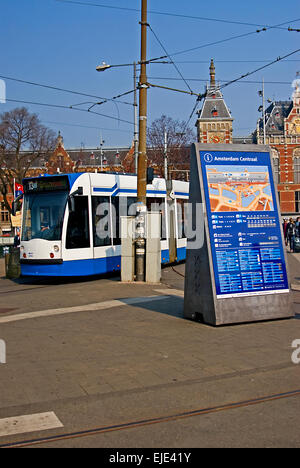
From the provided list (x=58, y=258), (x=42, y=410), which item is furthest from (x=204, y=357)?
(x=58, y=258)

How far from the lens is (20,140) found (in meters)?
52.4

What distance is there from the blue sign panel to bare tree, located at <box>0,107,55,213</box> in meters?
43.4

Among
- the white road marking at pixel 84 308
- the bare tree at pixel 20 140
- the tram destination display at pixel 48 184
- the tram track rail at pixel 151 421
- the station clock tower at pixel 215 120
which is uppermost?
the station clock tower at pixel 215 120

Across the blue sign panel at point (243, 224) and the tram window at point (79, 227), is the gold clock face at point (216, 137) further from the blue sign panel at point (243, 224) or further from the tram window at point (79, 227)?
the blue sign panel at point (243, 224)

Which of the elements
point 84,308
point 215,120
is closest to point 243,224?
point 84,308

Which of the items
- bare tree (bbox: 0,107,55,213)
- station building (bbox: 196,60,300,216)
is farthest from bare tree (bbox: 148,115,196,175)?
station building (bbox: 196,60,300,216)

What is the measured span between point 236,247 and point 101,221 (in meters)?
7.15

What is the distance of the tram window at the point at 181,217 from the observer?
19.8m

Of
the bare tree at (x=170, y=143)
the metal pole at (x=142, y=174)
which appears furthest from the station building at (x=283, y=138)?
the metal pole at (x=142, y=174)

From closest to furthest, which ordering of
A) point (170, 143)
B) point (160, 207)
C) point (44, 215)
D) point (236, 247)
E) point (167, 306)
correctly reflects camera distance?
point (236, 247) → point (167, 306) → point (44, 215) → point (160, 207) → point (170, 143)

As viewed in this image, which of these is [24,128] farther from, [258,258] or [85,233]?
[258,258]

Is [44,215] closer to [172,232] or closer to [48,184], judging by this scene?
[48,184]

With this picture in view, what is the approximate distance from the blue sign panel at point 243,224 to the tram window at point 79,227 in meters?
6.52

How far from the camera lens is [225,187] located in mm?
8578
